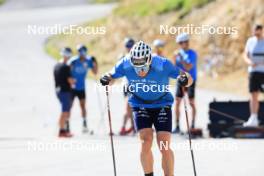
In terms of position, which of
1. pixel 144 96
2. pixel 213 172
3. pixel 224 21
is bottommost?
pixel 213 172

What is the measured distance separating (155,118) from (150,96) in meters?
0.27

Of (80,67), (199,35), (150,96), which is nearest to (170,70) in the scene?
(150,96)

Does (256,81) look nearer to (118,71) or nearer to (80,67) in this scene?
(80,67)

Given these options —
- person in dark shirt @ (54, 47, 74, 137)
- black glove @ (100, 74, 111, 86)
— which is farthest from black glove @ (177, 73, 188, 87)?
person in dark shirt @ (54, 47, 74, 137)

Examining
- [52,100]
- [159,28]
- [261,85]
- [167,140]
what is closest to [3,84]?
[52,100]

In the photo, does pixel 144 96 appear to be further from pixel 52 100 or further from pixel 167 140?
pixel 52 100

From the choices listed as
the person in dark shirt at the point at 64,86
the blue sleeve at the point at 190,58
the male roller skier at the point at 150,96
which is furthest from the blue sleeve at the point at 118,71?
the person in dark shirt at the point at 64,86

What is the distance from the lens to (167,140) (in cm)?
948

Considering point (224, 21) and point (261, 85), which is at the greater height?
point (224, 21)

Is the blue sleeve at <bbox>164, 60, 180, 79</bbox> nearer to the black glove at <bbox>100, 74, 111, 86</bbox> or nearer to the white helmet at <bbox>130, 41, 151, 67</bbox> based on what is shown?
the white helmet at <bbox>130, 41, 151, 67</bbox>

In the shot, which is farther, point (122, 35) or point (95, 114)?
point (122, 35)

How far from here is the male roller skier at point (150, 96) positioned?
9.43 metres

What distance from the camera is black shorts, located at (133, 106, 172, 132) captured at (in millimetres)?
9577

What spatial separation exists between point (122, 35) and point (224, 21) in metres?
7.06
